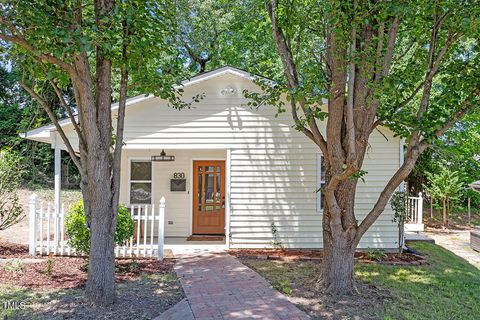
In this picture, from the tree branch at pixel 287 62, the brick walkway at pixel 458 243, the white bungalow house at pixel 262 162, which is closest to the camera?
the tree branch at pixel 287 62

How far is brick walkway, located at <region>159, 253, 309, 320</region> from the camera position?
451 cm

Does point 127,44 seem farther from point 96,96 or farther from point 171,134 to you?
point 171,134

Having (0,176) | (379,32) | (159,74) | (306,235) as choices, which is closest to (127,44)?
(159,74)

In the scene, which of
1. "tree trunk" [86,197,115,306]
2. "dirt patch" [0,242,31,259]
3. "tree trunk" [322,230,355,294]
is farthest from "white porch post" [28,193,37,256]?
"tree trunk" [322,230,355,294]

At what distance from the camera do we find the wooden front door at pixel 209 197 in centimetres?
1051

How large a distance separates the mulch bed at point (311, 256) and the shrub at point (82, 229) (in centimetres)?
246

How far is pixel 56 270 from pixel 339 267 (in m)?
4.82

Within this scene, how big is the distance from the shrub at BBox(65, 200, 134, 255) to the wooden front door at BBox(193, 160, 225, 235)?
3.36m

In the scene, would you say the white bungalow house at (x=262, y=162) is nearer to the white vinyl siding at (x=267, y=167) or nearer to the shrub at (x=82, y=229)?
the white vinyl siding at (x=267, y=167)

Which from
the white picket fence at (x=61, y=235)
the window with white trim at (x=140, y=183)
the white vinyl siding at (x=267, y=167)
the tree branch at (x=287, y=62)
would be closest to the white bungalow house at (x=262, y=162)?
the white vinyl siding at (x=267, y=167)

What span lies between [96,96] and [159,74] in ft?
4.15

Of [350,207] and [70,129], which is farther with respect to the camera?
[70,129]

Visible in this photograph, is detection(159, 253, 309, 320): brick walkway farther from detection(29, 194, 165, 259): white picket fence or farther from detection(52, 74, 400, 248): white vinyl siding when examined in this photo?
detection(52, 74, 400, 248): white vinyl siding

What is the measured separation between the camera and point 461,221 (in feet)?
51.7
